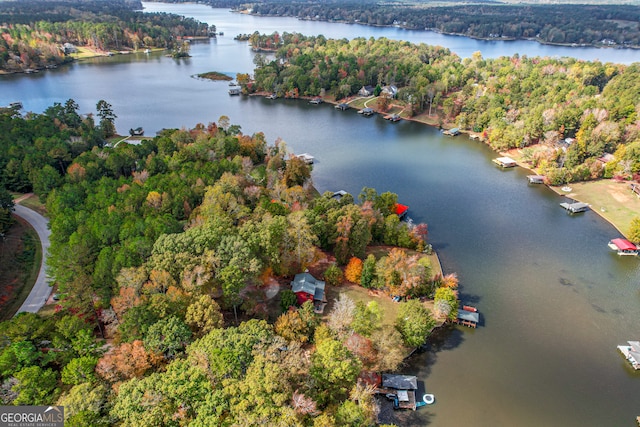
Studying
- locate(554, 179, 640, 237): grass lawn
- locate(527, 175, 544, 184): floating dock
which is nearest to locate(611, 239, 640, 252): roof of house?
locate(554, 179, 640, 237): grass lawn

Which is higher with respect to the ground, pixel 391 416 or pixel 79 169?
→ pixel 79 169

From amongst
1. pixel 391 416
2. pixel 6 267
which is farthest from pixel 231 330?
pixel 6 267

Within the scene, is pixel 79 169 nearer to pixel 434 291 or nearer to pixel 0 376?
pixel 0 376

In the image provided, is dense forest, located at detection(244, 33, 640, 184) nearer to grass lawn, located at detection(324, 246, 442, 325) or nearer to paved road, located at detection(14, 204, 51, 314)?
grass lawn, located at detection(324, 246, 442, 325)

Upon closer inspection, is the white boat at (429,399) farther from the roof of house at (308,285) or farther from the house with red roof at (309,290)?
the roof of house at (308,285)

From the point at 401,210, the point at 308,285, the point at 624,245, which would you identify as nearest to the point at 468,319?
the point at 308,285

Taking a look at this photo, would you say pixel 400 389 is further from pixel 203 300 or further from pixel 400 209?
pixel 400 209

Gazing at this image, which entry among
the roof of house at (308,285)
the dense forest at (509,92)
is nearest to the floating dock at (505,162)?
the dense forest at (509,92)
